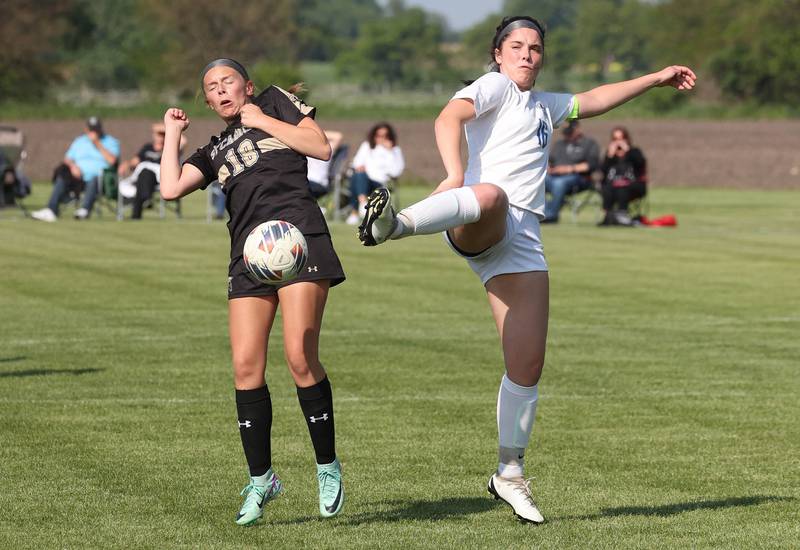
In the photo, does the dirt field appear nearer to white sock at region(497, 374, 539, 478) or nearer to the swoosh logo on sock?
white sock at region(497, 374, 539, 478)

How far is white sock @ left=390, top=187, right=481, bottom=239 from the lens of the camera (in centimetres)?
648

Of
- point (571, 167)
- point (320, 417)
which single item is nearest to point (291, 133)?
point (320, 417)

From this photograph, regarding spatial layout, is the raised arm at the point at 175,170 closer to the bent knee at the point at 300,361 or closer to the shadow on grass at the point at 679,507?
the bent knee at the point at 300,361

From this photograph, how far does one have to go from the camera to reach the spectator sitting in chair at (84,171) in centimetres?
2916

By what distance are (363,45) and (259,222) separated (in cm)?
16196

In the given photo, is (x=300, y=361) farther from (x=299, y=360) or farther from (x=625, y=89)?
(x=625, y=89)

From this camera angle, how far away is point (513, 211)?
6.95m

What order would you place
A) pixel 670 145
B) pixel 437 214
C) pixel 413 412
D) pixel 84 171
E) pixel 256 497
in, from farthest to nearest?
pixel 670 145, pixel 84 171, pixel 413 412, pixel 256 497, pixel 437 214

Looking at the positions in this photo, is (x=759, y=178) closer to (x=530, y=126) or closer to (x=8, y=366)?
(x=8, y=366)

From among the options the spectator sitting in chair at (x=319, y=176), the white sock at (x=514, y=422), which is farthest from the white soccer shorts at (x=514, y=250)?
the spectator sitting in chair at (x=319, y=176)

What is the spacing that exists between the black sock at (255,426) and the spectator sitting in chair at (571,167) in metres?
22.7

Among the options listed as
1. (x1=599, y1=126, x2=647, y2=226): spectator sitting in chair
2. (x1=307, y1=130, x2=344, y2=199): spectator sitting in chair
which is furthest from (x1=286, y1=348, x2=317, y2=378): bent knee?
(x1=599, y1=126, x2=647, y2=226): spectator sitting in chair

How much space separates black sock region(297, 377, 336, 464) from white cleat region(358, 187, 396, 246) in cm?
90

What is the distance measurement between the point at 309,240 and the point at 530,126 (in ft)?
3.50
